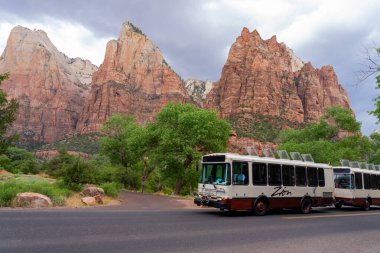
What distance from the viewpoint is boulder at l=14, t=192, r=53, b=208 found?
621 inches

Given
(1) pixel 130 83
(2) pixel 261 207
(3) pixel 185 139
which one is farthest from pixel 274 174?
(1) pixel 130 83

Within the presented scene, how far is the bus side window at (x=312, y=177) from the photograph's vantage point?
20191 mm

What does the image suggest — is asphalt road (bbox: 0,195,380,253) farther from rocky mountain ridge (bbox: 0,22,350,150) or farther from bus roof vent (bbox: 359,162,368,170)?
rocky mountain ridge (bbox: 0,22,350,150)

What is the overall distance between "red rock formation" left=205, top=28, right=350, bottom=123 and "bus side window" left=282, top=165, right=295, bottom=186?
114 metres

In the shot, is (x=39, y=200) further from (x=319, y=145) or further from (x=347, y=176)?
(x=319, y=145)

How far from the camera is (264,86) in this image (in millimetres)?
146750

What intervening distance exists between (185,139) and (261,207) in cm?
1452

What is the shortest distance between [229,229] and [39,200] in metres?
9.36

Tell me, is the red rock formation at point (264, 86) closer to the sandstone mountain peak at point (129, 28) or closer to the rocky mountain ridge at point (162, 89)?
the rocky mountain ridge at point (162, 89)

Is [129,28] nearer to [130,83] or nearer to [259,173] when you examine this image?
[130,83]

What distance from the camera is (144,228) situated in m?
11.1

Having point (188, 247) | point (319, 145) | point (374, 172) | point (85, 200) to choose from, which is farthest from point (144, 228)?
point (319, 145)

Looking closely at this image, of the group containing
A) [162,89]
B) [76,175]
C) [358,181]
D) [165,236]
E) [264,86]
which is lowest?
[165,236]

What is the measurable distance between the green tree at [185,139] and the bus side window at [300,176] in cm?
1180
